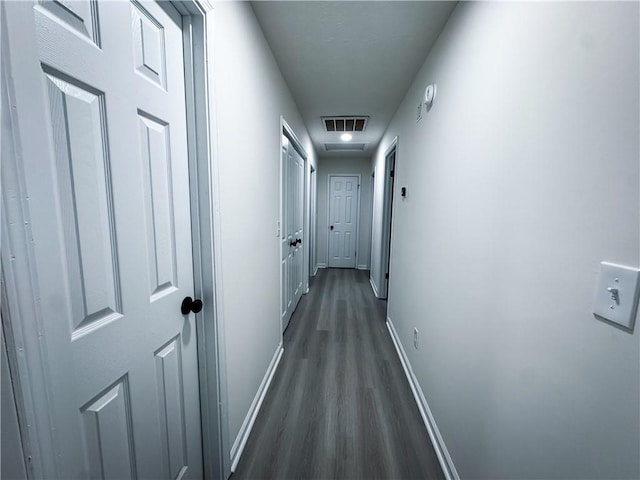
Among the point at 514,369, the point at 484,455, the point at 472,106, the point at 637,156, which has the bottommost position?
the point at 484,455

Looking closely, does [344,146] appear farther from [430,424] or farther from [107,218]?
[107,218]

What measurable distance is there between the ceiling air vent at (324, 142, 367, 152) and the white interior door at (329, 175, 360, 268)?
0.69 meters

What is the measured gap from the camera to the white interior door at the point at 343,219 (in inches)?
199

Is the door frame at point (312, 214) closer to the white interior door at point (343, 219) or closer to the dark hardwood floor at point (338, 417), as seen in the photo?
the white interior door at point (343, 219)

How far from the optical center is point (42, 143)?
477 millimetres

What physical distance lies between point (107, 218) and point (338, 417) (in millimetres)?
1606

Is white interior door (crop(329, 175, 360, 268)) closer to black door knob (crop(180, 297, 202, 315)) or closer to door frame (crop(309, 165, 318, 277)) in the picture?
door frame (crop(309, 165, 318, 277))

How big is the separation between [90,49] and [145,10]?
0.28 metres

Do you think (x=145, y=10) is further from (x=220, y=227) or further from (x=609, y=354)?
(x=609, y=354)

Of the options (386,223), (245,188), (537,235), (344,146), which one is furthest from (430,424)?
(344,146)

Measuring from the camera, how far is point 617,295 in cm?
50

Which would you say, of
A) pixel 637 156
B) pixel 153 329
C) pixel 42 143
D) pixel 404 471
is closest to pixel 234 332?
pixel 153 329

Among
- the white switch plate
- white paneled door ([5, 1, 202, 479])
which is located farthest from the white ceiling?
the white switch plate

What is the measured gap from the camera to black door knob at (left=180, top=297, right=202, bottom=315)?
0.93 metres
